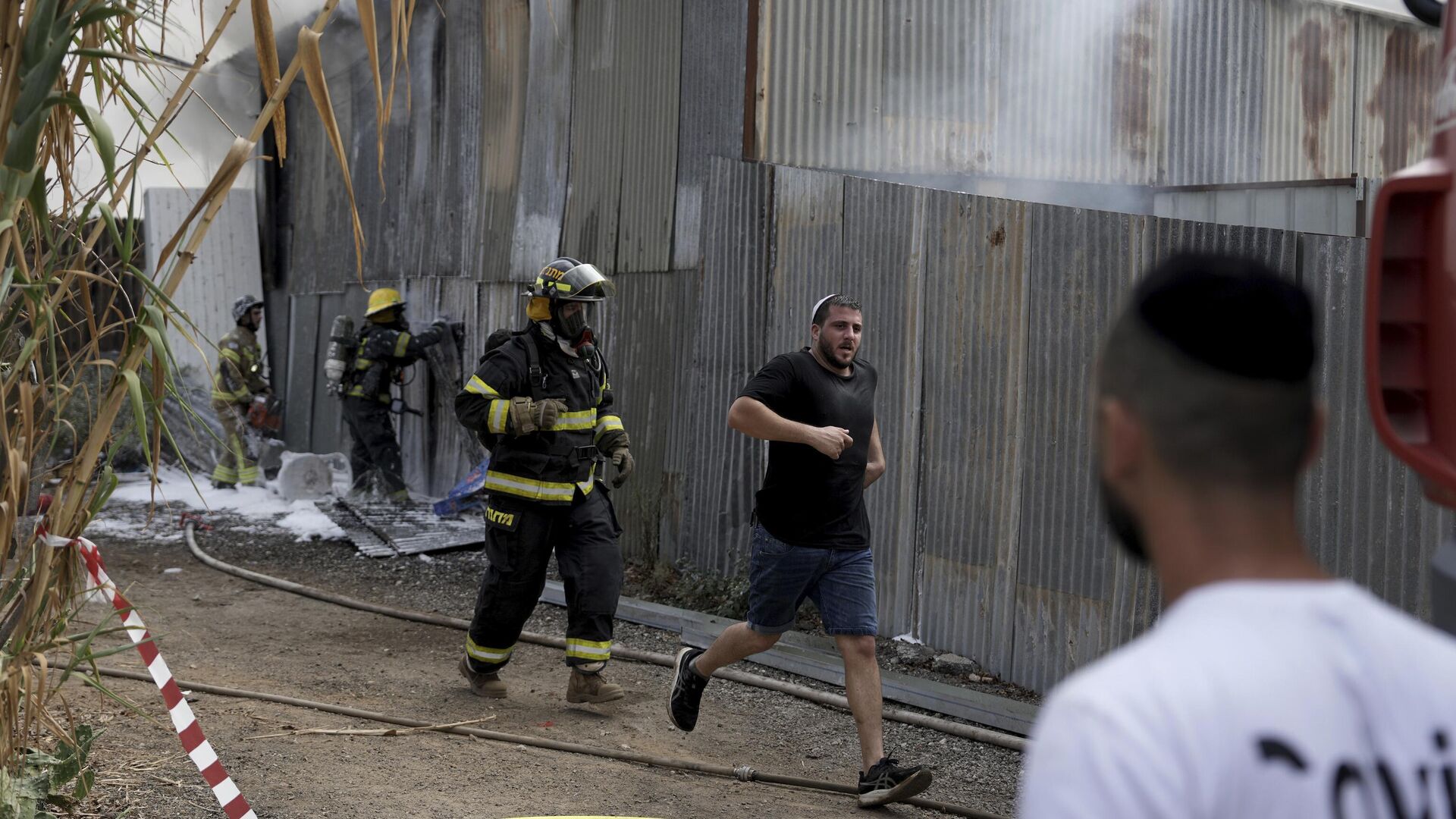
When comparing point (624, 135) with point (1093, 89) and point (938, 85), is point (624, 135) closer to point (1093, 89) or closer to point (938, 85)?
point (938, 85)

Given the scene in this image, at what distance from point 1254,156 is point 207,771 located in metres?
9.79

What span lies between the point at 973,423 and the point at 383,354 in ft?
25.1

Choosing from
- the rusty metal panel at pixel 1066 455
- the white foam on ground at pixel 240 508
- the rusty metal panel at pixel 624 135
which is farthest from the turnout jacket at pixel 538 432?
the white foam on ground at pixel 240 508

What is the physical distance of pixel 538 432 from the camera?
6.07m

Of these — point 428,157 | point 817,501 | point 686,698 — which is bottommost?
point 686,698

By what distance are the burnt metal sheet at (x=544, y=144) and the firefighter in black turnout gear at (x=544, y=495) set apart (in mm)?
5383

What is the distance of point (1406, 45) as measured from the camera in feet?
38.9

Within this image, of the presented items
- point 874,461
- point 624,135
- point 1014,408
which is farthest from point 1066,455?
point 624,135

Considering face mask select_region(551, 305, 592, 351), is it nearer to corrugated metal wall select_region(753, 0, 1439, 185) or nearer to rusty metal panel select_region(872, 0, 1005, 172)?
corrugated metal wall select_region(753, 0, 1439, 185)

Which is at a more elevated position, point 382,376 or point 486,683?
point 382,376

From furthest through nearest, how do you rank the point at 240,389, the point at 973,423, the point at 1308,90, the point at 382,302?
the point at 240,389
the point at 382,302
the point at 1308,90
the point at 973,423

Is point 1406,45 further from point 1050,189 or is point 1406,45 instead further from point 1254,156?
point 1050,189

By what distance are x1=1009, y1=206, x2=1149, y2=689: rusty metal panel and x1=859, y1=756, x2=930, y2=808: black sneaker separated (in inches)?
67.2

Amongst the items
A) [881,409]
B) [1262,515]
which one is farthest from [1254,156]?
[1262,515]
